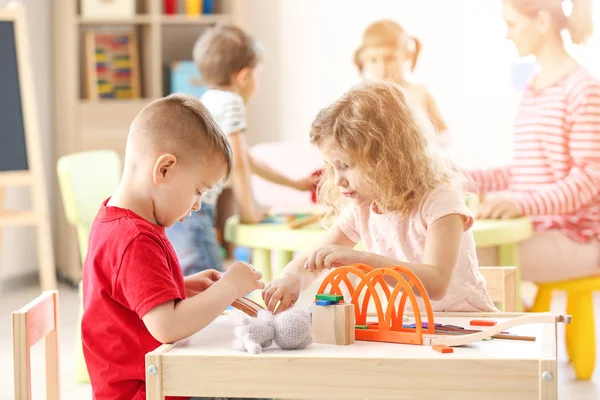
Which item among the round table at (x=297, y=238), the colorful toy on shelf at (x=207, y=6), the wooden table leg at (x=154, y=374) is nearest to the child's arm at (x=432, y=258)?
the wooden table leg at (x=154, y=374)

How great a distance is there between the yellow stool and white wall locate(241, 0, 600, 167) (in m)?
1.98

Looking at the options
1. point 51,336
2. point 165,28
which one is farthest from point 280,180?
point 165,28

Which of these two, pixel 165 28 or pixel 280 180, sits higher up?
pixel 165 28

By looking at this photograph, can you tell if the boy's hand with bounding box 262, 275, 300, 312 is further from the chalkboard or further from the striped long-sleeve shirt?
the chalkboard

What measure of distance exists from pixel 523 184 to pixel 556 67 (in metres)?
0.40

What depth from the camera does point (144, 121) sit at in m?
1.42

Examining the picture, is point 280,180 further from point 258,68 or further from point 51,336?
point 51,336

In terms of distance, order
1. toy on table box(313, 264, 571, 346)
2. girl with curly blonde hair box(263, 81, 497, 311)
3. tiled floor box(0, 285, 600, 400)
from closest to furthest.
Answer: toy on table box(313, 264, 571, 346)
girl with curly blonde hair box(263, 81, 497, 311)
tiled floor box(0, 285, 600, 400)

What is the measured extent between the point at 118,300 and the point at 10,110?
2908mm

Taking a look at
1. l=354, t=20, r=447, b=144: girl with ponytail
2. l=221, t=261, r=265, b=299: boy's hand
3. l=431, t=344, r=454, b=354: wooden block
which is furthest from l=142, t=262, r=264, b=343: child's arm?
l=354, t=20, r=447, b=144: girl with ponytail

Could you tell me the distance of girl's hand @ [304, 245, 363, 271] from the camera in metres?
1.49

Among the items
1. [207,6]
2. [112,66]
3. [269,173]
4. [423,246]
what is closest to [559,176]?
[269,173]

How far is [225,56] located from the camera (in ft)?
10.3

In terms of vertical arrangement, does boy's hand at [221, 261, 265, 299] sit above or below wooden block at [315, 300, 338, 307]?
above
